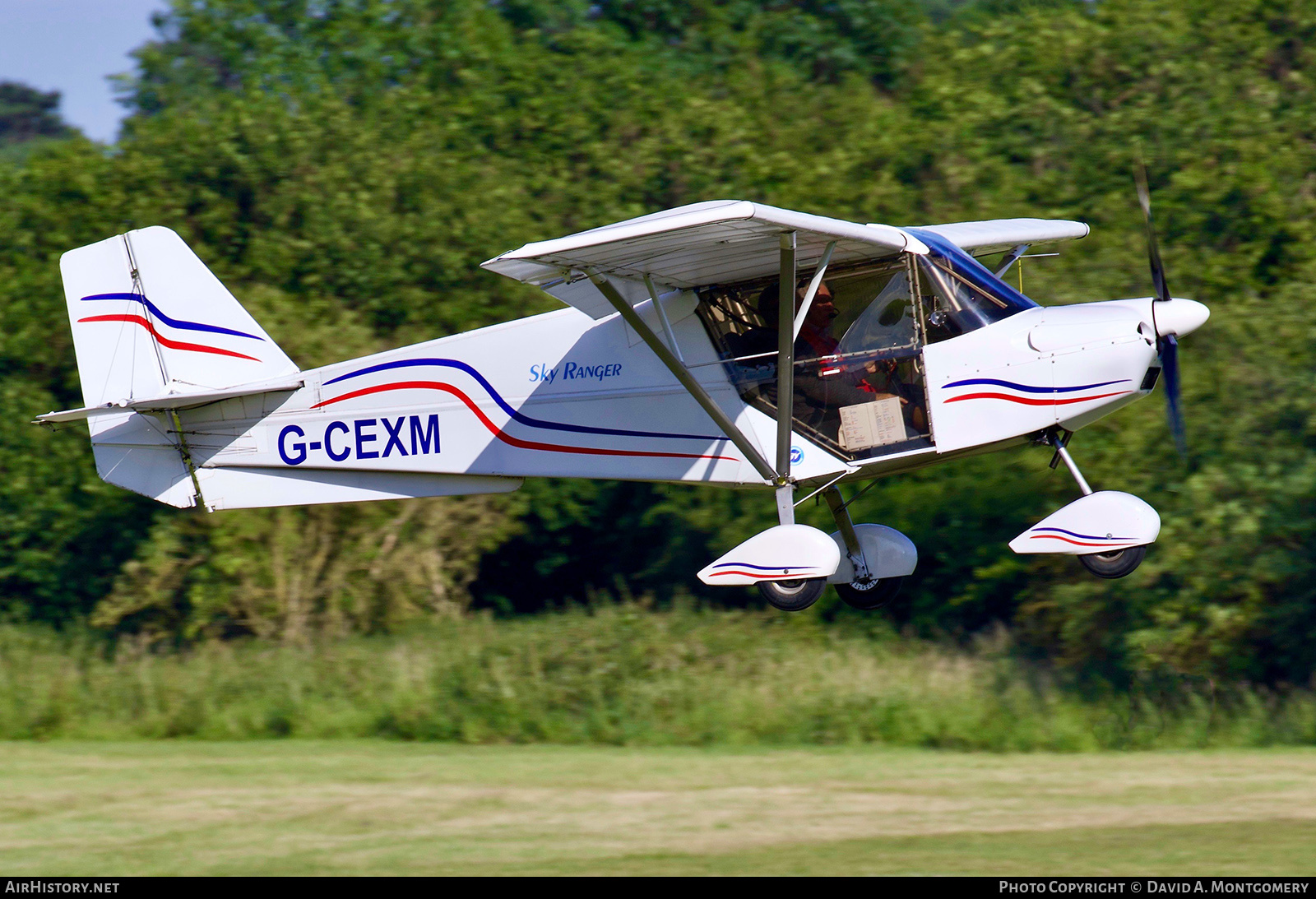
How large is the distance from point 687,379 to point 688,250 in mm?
864

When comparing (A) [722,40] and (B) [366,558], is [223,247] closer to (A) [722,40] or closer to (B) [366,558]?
(B) [366,558]

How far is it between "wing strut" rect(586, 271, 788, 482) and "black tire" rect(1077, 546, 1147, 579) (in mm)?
2039

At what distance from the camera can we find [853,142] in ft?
65.5

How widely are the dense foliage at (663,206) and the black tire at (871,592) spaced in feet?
17.5

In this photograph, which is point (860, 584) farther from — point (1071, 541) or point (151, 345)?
point (151, 345)

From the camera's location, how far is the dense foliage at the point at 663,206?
15.0 metres

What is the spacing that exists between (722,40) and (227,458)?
58.5 ft

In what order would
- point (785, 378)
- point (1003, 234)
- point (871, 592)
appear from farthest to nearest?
point (1003, 234), point (871, 592), point (785, 378)

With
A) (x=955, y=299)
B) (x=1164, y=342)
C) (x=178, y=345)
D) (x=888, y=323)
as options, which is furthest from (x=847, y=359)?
(x=178, y=345)

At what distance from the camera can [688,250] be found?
8.48 meters

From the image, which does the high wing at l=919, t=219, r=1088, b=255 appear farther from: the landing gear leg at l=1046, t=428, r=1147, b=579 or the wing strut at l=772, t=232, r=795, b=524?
the landing gear leg at l=1046, t=428, r=1147, b=579

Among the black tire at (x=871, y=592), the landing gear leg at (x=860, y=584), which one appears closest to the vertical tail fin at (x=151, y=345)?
the landing gear leg at (x=860, y=584)

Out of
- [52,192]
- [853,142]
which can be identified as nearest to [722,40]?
[853,142]

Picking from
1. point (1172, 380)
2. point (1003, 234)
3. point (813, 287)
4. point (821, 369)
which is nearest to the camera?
point (813, 287)
